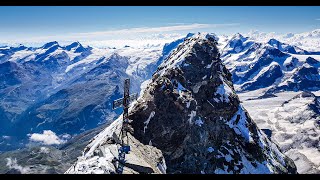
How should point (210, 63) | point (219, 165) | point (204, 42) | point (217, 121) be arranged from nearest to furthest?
point (219, 165) < point (217, 121) < point (210, 63) < point (204, 42)

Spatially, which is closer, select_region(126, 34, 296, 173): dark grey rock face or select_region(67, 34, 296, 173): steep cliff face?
select_region(67, 34, 296, 173): steep cliff face

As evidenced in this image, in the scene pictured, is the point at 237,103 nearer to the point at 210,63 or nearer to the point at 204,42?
the point at 210,63

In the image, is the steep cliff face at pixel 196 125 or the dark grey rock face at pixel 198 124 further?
the dark grey rock face at pixel 198 124
